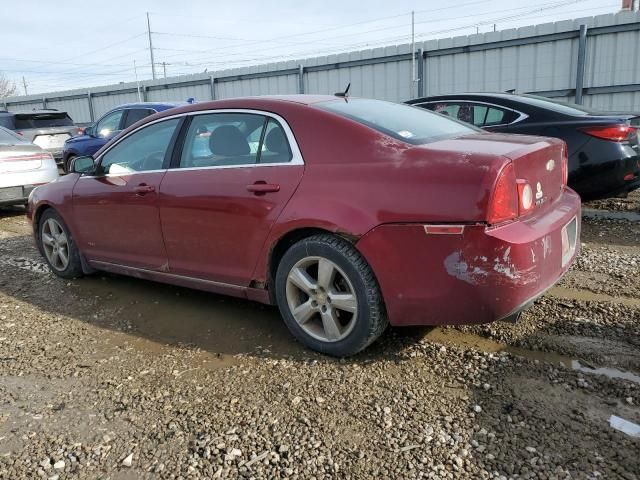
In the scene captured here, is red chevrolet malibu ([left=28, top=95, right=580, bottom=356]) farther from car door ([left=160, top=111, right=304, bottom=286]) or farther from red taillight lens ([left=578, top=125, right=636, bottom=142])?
red taillight lens ([left=578, top=125, right=636, bottom=142])

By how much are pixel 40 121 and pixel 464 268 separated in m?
12.9

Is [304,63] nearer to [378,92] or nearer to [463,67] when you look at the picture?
[378,92]

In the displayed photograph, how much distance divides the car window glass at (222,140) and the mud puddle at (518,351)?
1673 millimetres

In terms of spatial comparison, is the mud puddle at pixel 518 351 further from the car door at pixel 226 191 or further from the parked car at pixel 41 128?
the parked car at pixel 41 128

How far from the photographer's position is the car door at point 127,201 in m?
4.07

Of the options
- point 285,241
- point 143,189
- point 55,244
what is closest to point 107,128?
point 55,244

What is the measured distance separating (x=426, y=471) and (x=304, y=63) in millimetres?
16618

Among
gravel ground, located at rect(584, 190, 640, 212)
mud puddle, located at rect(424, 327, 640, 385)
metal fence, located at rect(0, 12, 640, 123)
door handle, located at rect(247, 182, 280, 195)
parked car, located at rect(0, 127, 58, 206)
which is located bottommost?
mud puddle, located at rect(424, 327, 640, 385)

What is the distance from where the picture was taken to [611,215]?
6.66 metres

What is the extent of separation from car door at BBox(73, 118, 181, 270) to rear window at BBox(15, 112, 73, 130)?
943cm

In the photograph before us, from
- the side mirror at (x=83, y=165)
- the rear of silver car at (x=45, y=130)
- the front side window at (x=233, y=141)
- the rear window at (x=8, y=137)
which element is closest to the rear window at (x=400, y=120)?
the front side window at (x=233, y=141)

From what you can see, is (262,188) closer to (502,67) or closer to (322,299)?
(322,299)

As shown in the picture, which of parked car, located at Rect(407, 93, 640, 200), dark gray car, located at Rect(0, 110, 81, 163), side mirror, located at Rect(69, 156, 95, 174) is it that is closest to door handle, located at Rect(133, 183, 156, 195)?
side mirror, located at Rect(69, 156, 95, 174)

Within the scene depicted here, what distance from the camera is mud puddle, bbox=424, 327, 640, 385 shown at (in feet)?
9.76
